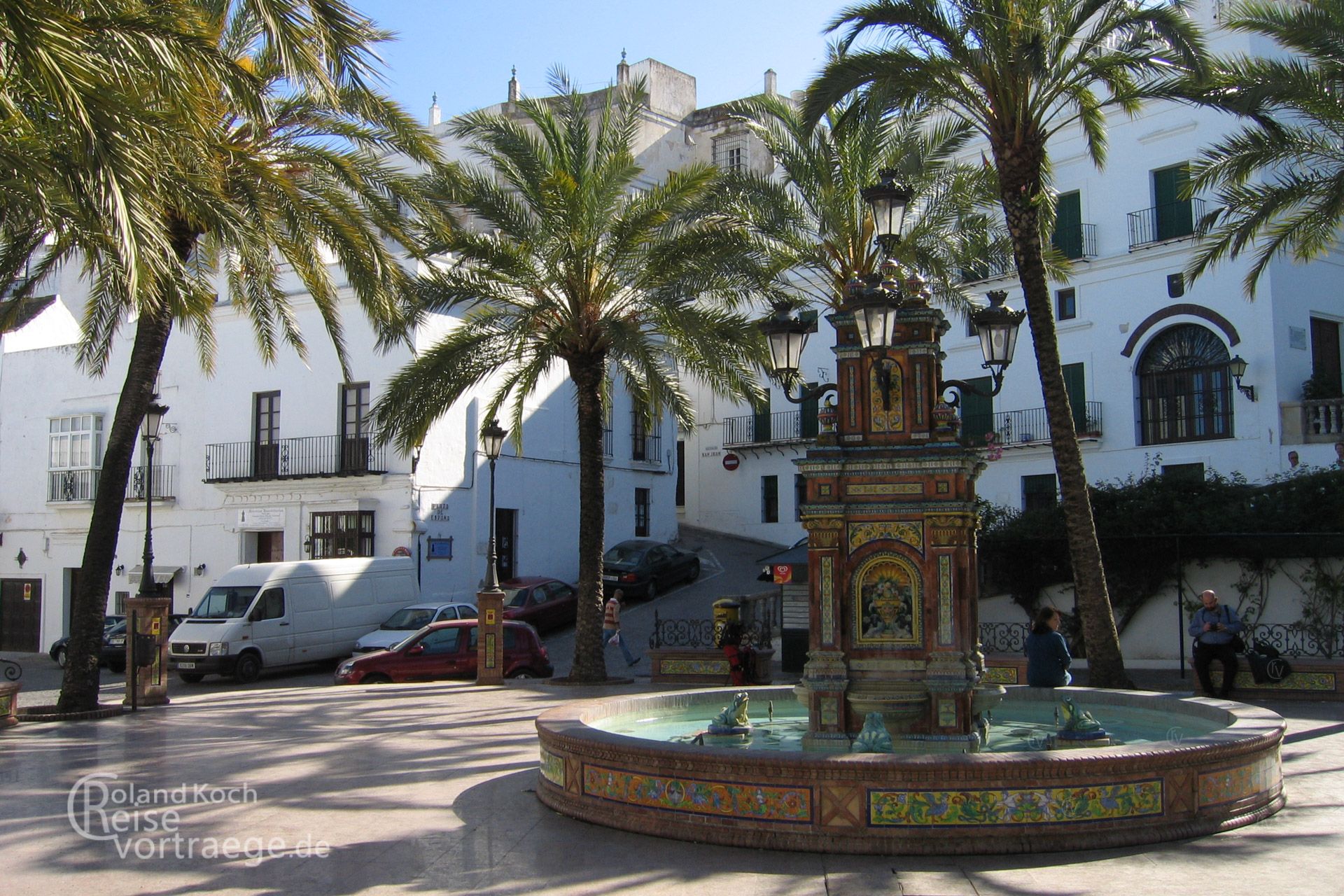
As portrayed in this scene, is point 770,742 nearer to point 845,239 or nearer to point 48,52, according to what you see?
point 48,52

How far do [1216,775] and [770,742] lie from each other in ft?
12.1

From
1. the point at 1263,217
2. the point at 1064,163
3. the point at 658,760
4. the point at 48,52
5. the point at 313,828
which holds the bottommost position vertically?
the point at 313,828

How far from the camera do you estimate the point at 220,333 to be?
31.2 m

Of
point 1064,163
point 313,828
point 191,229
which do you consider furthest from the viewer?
point 1064,163

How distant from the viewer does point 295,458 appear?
1153 inches

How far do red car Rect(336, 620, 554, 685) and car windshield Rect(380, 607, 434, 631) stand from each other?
3214 mm

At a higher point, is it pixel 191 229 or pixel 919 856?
pixel 191 229

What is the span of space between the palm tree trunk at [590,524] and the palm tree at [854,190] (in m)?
3.56

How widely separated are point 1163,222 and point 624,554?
1528 centimetres

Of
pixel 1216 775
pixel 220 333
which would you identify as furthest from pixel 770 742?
pixel 220 333

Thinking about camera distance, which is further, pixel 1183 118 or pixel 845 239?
pixel 1183 118

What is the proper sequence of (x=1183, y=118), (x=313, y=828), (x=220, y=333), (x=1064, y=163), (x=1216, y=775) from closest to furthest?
(x=1216, y=775)
(x=313, y=828)
(x=1183, y=118)
(x=1064, y=163)
(x=220, y=333)

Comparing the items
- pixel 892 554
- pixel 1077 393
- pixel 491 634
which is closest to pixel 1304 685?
pixel 892 554

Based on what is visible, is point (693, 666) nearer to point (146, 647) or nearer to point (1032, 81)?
point (146, 647)
